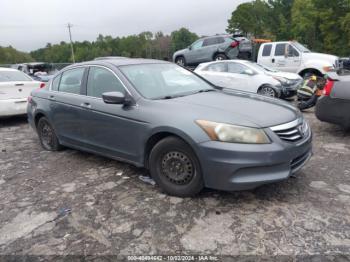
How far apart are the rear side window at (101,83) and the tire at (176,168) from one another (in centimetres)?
103

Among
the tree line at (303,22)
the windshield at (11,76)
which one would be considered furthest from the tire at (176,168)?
the tree line at (303,22)

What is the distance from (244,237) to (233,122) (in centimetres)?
111

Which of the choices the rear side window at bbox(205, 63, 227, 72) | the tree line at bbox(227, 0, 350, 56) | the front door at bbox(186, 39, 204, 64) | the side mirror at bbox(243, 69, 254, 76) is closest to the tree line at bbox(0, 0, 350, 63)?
the tree line at bbox(227, 0, 350, 56)

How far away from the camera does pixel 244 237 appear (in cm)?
307

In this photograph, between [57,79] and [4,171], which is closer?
[4,171]

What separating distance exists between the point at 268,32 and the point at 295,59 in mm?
48782

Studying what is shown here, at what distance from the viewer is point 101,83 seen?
471cm

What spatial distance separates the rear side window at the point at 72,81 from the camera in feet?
16.6

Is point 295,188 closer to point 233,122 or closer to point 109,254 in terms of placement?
point 233,122

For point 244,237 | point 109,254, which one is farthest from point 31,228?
point 244,237

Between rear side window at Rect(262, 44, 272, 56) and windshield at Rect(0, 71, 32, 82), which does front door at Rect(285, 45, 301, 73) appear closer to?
rear side window at Rect(262, 44, 272, 56)

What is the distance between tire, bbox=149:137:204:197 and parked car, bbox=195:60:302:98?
7062 millimetres

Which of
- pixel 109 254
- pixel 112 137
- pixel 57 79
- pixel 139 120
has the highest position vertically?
pixel 57 79

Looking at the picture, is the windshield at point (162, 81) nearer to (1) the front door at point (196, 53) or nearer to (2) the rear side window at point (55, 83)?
(2) the rear side window at point (55, 83)
